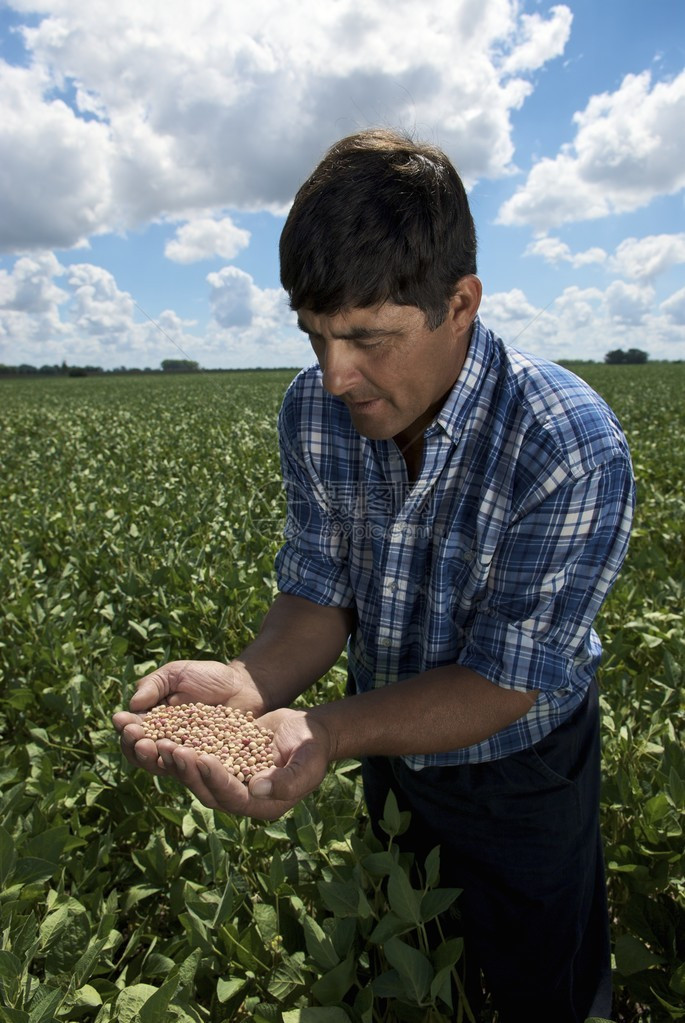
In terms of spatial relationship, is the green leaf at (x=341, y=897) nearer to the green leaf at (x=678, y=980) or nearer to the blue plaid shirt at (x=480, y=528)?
the blue plaid shirt at (x=480, y=528)

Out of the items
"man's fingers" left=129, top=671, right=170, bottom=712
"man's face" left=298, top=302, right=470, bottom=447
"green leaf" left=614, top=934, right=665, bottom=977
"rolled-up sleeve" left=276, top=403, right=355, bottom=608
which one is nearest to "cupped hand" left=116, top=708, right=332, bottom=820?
"man's fingers" left=129, top=671, right=170, bottom=712

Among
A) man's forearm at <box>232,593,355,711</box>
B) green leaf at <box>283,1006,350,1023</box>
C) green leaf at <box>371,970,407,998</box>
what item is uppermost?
man's forearm at <box>232,593,355,711</box>

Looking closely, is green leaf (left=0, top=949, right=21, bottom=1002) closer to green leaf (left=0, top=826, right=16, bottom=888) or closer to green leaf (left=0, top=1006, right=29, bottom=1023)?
green leaf (left=0, top=1006, right=29, bottom=1023)

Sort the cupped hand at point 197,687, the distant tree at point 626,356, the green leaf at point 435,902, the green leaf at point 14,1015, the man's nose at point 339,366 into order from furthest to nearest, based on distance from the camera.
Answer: the distant tree at point 626,356
the cupped hand at point 197,687
the green leaf at point 435,902
the man's nose at point 339,366
the green leaf at point 14,1015

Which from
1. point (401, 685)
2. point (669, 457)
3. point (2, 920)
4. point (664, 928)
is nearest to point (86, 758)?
point (2, 920)

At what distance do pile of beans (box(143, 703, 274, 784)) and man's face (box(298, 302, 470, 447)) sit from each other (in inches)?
28.3

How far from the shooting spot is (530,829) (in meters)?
1.72

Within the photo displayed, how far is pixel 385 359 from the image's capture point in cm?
145

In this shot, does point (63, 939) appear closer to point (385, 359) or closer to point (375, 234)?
point (385, 359)

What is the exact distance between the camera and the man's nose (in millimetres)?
1440

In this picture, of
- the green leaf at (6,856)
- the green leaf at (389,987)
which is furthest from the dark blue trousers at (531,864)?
the green leaf at (6,856)

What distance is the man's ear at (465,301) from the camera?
58.1 inches

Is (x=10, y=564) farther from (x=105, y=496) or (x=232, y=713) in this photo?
(x=232, y=713)

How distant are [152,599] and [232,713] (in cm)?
250
